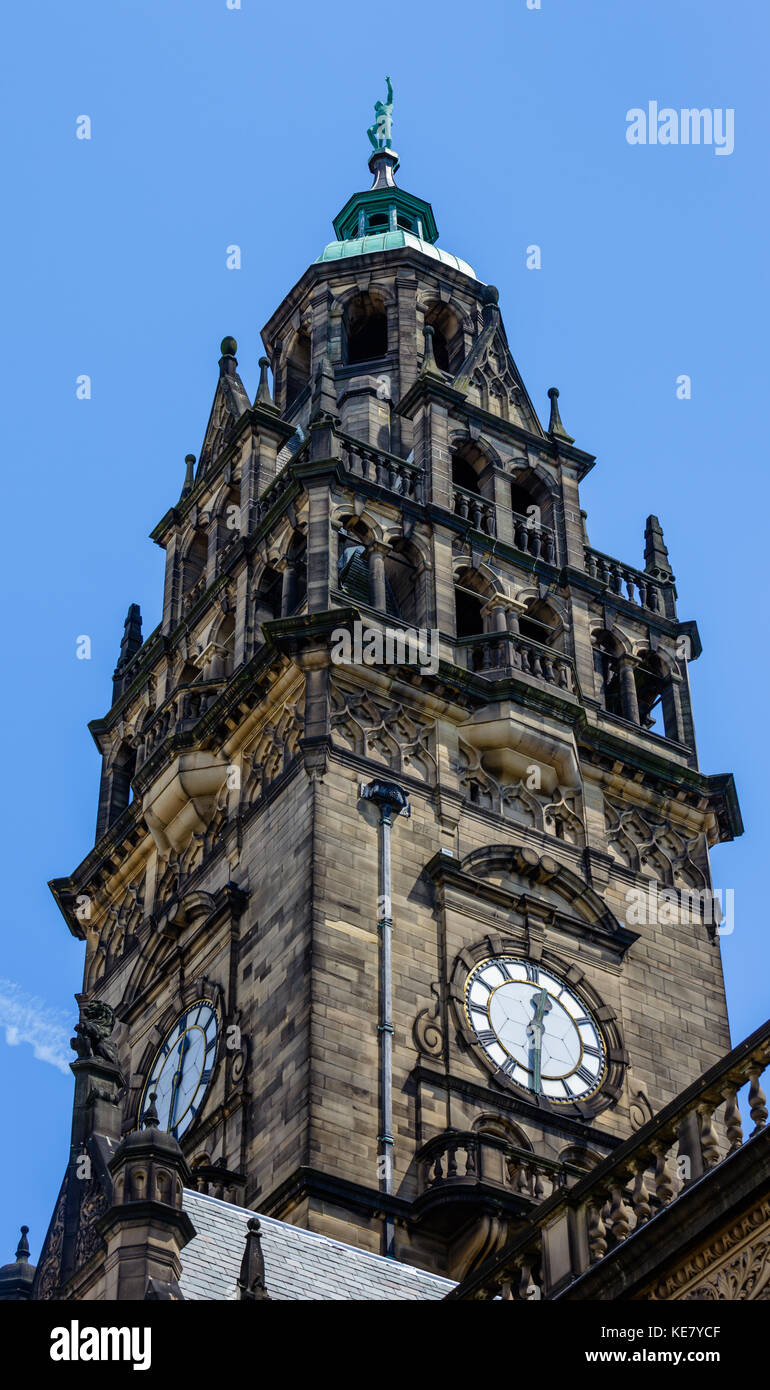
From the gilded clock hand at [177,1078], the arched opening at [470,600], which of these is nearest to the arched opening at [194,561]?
the arched opening at [470,600]

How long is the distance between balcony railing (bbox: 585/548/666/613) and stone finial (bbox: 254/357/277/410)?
6870 millimetres

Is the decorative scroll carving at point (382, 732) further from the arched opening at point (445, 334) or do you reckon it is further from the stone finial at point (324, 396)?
the arched opening at point (445, 334)

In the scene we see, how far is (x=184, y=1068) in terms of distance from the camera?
42.2 m

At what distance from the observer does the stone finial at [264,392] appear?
5150cm

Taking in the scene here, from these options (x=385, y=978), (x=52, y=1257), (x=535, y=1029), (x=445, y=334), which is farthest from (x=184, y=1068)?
(x=445, y=334)

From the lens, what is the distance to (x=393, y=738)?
43.5 meters

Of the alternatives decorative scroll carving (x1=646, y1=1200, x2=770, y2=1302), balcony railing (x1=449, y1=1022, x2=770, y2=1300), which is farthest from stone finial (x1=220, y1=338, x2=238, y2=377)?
decorative scroll carving (x1=646, y1=1200, x2=770, y2=1302)

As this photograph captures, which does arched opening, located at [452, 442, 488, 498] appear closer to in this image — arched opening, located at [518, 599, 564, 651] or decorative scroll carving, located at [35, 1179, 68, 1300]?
arched opening, located at [518, 599, 564, 651]

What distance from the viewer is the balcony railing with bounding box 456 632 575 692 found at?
149ft

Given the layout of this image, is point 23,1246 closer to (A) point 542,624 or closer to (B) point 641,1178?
(B) point 641,1178

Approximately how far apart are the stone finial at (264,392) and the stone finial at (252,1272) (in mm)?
27759

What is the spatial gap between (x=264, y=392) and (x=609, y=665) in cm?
881
